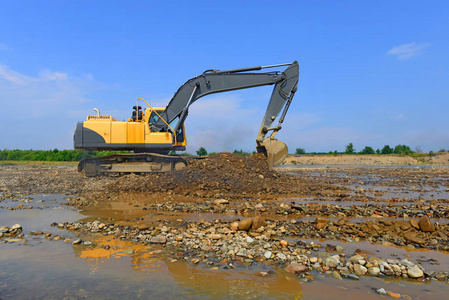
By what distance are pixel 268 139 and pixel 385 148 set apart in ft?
162

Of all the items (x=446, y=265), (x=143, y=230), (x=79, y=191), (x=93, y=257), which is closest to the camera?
(x=446, y=265)

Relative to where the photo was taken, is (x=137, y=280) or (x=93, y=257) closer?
(x=137, y=280)

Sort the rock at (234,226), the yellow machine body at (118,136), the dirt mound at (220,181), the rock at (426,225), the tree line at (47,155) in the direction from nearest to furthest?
the rock at (426,225)
the rock at (234,226)
the dirt mound at (220,181)
the yellow machine body at (118,136)
the tree line at (47,155)

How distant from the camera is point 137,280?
3818 millimetres

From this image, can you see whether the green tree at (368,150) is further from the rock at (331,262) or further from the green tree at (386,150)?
the rock at (331,262)

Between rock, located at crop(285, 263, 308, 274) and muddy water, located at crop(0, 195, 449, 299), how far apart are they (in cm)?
10

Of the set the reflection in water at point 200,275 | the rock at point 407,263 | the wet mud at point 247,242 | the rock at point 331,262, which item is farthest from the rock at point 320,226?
the reflection in water at point 200,275

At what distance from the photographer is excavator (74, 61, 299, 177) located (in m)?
14.1

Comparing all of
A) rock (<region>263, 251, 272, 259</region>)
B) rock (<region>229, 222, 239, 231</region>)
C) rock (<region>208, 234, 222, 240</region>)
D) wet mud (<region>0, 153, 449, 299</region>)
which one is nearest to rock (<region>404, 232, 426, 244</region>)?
wet mud (<region>0, 153, 449, 299</region>)

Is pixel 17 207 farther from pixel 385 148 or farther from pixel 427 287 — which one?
pixel 385 148

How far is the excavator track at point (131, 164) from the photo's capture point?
47.2 feet

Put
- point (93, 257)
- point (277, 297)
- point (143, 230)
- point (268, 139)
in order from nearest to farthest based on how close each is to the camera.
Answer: point (277, 297), point (93, 257), point (143, 230), point (268, 139)

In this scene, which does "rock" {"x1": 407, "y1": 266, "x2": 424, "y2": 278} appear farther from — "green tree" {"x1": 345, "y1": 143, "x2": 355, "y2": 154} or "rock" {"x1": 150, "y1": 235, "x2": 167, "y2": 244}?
"green tree" {"x1": 345, "y1": 143, "x2": 355, "y2": 154}

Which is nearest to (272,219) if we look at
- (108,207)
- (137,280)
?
(137,280)
